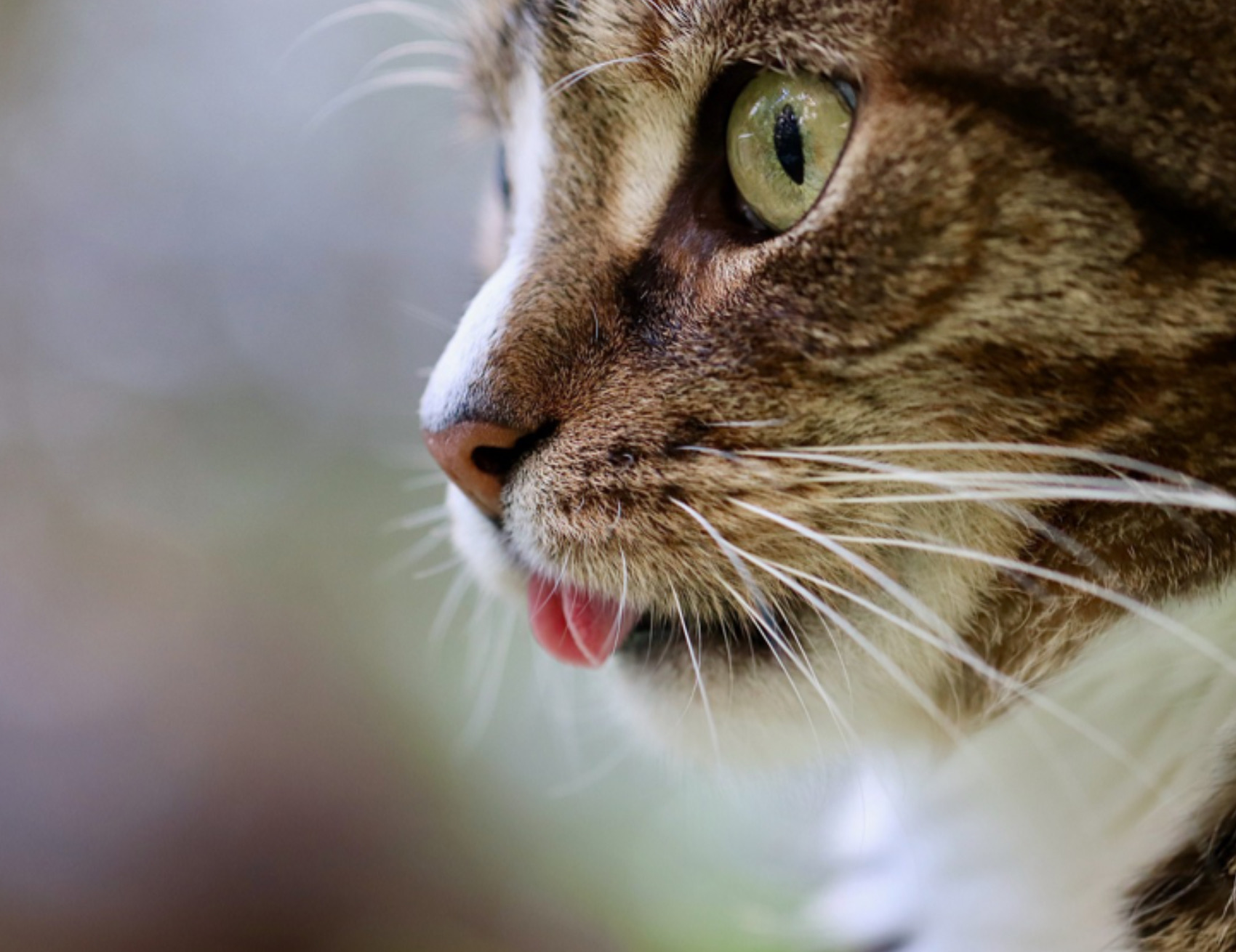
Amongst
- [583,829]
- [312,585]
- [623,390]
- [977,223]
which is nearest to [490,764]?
[583,829]

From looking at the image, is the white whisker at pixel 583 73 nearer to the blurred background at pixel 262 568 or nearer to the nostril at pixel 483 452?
the nostril at pixel 483 452

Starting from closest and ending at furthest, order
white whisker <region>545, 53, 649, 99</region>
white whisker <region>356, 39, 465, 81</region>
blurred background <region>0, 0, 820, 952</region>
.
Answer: white whisker <region>545, 53, 649, 99</region>
white whisker <region>356, 39, 465, 81</region>
blurred background <region>0, 0, 820, 952</region>

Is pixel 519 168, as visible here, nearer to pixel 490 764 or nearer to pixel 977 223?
pixel 977 223

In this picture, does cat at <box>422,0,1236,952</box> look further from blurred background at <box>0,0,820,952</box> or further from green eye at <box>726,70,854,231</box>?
blurred background at <box>0,0,820,952</box>

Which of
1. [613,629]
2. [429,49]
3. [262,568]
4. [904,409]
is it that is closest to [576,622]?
[613,629]

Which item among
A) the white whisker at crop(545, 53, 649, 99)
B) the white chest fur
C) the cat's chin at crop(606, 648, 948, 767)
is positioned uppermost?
the white whisker at crop(545, 53, 649, 99)

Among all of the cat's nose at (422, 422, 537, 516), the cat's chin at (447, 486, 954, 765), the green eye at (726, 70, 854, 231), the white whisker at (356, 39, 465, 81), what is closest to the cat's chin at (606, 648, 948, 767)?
the cat's chin at (447, 486, 954, 765)

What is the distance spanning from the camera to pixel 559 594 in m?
0.60

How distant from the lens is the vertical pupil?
50 centimetres

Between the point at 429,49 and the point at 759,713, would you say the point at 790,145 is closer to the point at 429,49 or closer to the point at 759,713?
the point at 759,713

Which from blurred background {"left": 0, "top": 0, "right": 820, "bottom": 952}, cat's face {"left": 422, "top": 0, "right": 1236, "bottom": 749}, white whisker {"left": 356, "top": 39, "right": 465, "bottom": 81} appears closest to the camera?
cat's face {"left": 422, "top": 0, "right": 1236, "bottom": 749}

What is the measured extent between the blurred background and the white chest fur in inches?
7.0

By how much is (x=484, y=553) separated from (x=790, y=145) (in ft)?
0.95

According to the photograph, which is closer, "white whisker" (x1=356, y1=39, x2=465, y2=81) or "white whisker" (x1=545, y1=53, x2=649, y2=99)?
"white whisker" (x1=545, y1=53, x2=649, y2=99)
